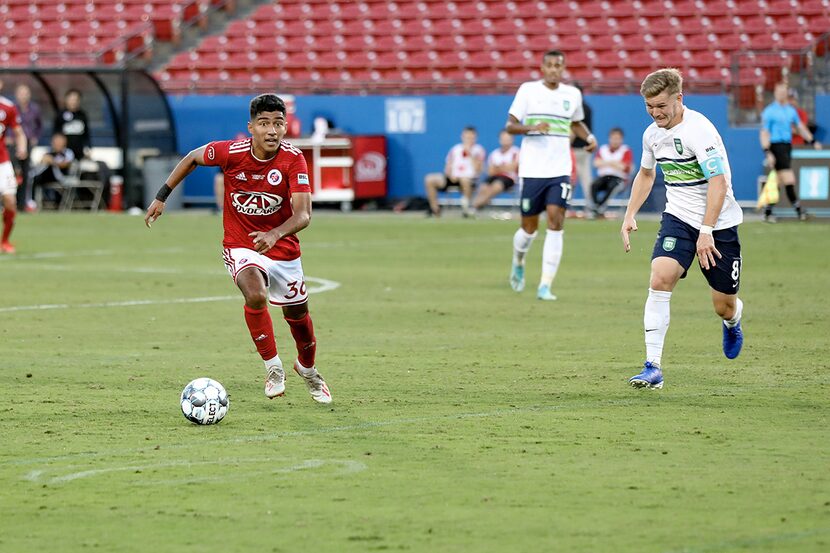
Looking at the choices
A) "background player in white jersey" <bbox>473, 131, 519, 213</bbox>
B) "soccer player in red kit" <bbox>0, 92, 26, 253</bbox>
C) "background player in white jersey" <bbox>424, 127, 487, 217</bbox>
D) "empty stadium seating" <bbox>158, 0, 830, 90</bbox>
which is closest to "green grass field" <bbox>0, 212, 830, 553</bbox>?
"soccer player in red kit" <bbox>0, 92, 26, 253</bbox>

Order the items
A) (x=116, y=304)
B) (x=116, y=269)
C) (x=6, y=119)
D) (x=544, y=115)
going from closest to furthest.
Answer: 1. (x=116, y=304)
2. (x=544, y=115)
3. (x=116, y=269)
4. (x=6, y=119)

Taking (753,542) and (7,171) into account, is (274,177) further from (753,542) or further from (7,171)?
(7,171)

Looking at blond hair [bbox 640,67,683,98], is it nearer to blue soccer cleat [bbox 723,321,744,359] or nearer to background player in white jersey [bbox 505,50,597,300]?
blue soccer cleat [bbox 723,321,744,359]

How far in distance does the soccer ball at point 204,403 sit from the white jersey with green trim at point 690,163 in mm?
3086

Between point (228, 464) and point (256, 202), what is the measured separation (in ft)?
7.53

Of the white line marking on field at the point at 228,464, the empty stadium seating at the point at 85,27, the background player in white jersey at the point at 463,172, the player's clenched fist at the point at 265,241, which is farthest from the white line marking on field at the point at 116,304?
the empty stadium seating at the point at 85,27

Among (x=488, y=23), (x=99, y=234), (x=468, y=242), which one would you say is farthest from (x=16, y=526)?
(x=488, y=23)

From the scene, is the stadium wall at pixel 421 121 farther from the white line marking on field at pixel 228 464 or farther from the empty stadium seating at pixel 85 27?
the white line marking on field at pixel 228 464

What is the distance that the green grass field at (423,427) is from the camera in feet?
19.2

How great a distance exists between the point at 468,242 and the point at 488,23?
1077 centimetres

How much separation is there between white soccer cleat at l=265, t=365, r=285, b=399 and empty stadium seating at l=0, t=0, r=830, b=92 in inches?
786

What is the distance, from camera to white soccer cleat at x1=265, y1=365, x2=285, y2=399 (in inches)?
352

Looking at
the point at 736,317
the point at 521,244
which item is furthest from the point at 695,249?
the point at 521,244

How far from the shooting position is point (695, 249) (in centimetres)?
931
